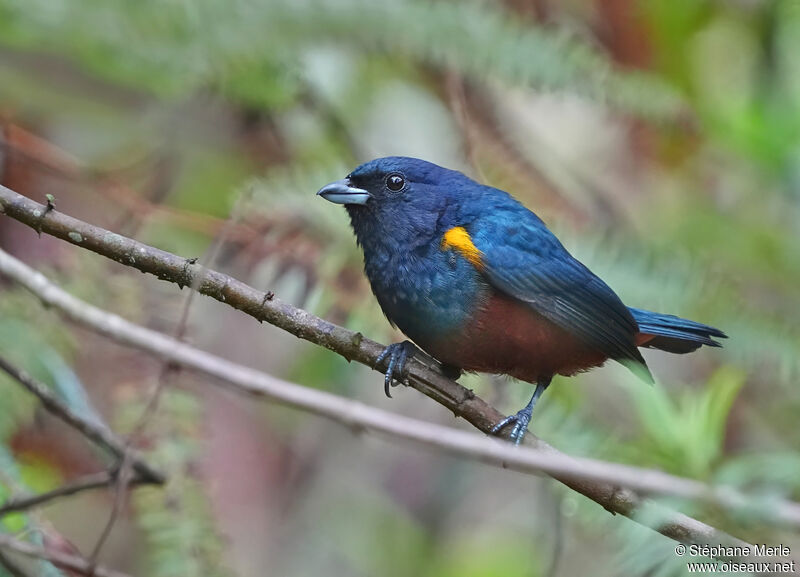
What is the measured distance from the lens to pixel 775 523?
1.40 m

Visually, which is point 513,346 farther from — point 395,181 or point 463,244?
point 395,181

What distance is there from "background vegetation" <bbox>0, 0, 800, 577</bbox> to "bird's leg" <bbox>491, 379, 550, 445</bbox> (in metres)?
0.23

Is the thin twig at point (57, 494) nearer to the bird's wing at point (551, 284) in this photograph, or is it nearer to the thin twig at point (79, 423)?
the thin twig at point (79, 423)

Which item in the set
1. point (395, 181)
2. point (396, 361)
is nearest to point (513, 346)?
point (396, 361)

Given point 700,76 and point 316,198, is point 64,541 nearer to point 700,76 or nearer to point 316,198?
point 316,198

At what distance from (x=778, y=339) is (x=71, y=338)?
278 cm

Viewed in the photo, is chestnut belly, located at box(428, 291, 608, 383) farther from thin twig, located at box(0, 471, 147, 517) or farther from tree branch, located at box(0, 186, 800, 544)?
thin twig, located at box(0, 471, 147, 517)

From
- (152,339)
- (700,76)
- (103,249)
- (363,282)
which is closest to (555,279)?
(363,282)

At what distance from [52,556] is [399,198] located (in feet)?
5.61

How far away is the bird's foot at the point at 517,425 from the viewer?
2665mm

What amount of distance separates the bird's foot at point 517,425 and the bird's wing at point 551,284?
0.37 metres

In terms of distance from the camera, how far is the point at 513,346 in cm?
310

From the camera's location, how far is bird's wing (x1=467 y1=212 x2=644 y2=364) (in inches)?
127

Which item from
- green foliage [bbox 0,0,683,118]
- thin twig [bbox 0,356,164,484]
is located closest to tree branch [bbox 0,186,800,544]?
thin twig [bbox 0,356,164,484]
